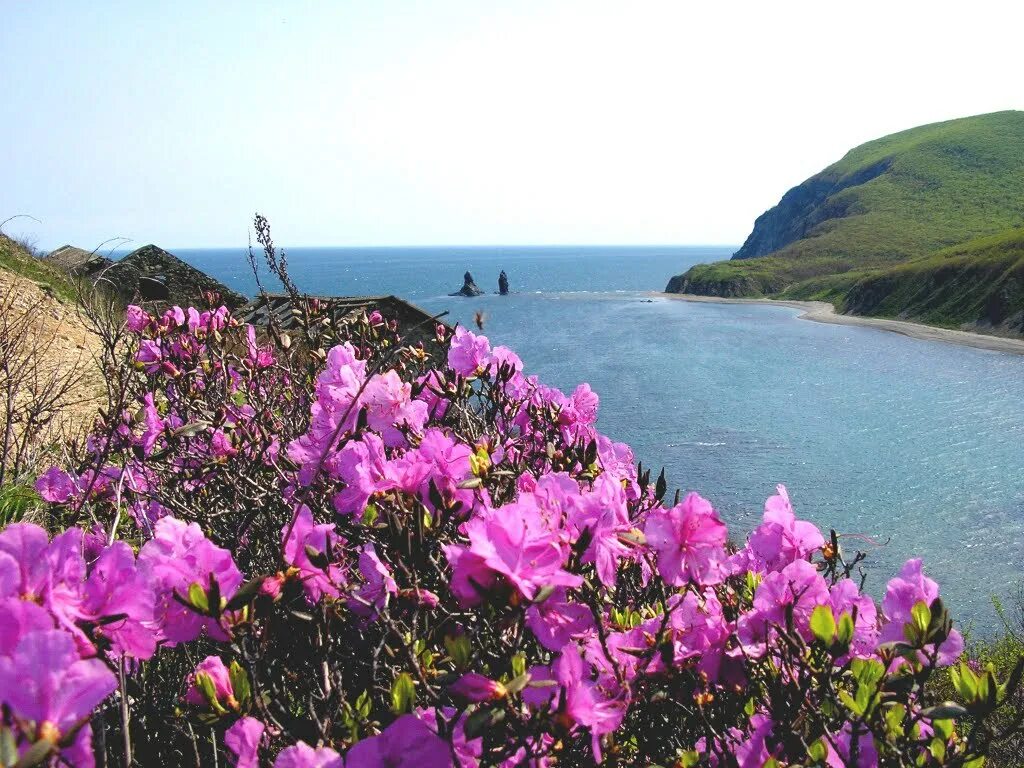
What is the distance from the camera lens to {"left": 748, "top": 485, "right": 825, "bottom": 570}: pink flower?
1.88 meters

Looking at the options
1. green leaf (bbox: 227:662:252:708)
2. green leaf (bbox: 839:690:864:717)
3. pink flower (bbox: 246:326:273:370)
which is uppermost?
pink flower (bbox: 246:326:273:370)

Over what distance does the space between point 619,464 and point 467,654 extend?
165 centimetres

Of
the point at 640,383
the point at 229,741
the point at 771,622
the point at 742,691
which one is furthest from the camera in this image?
the point at 640,383

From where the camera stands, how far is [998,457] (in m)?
24.5

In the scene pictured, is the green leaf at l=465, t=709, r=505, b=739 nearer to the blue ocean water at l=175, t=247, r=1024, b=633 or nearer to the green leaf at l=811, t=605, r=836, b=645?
the green leaf at l=811, t=605, r=836, b=645

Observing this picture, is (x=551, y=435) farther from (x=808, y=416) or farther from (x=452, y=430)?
(x=808, y=416)

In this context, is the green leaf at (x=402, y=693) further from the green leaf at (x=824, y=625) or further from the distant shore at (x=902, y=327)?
the distant shore at (x=902, y=327)

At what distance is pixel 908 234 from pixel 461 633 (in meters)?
116

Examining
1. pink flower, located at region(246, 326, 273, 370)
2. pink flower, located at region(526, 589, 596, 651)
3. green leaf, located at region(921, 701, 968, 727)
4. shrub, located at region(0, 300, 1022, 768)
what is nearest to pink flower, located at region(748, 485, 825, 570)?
shrub, located at region(0, 300, 1022, 768)

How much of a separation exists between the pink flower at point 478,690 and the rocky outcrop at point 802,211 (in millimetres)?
136246

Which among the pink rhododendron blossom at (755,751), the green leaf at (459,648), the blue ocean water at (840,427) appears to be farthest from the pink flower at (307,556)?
the blue ocean water at (840,427)

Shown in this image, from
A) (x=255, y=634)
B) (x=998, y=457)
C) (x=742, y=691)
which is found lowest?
(x=998, y=457)

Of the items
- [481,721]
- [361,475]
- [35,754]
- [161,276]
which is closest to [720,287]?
[161,276]

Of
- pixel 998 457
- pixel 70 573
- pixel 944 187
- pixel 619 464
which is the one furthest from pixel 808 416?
pixel 944 187
